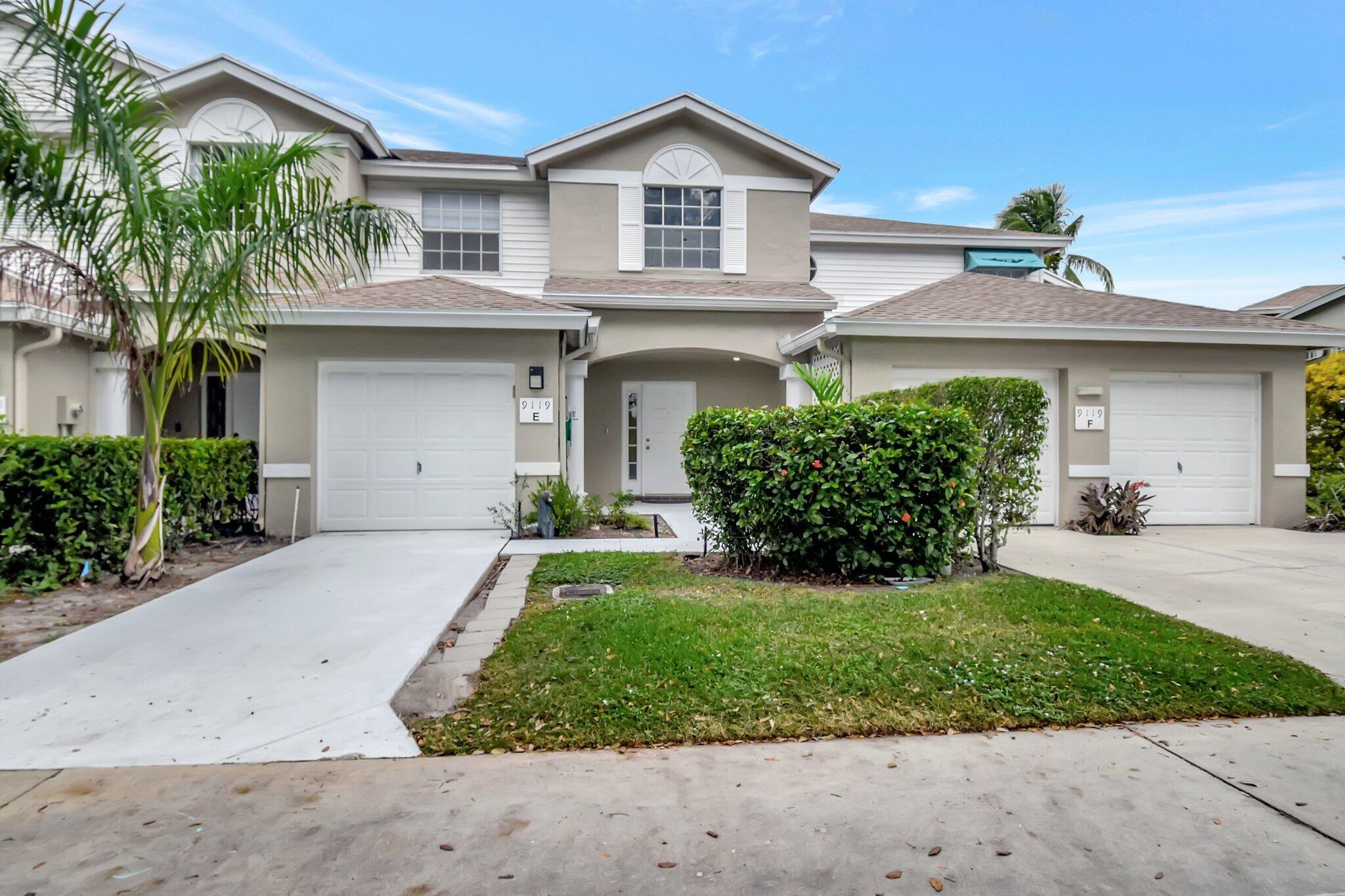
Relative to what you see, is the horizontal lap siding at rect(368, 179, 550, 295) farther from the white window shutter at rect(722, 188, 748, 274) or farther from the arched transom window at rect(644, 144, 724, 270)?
the white window shutter at rect(722, 188, 748, 274)

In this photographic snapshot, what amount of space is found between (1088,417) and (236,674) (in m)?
10.6

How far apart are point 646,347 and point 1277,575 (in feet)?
28.0

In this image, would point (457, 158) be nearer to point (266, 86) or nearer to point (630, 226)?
point (266, 86)

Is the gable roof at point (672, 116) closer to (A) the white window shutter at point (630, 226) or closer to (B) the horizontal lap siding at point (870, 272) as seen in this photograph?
(A) the white window shutter at point (630, 226)

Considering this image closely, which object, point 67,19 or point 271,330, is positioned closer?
point 67,19

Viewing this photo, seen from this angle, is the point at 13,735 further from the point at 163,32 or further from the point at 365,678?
the point at 163,32

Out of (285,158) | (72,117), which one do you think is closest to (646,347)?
(285,158)

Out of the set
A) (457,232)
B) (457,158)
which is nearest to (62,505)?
(457,232)

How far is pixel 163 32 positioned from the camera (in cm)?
1344

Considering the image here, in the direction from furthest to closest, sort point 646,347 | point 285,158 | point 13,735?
point 646,347 < point 285,158 < point 13,735

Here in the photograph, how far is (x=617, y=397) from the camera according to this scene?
14188mm

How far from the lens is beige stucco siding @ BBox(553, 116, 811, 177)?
12.8m

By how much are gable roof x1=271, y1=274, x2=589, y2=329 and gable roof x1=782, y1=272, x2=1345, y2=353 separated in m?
3.84

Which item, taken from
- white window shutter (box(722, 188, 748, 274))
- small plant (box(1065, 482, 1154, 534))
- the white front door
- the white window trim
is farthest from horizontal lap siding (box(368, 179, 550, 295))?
small plant (box(1065, 482, 1154, 534))
